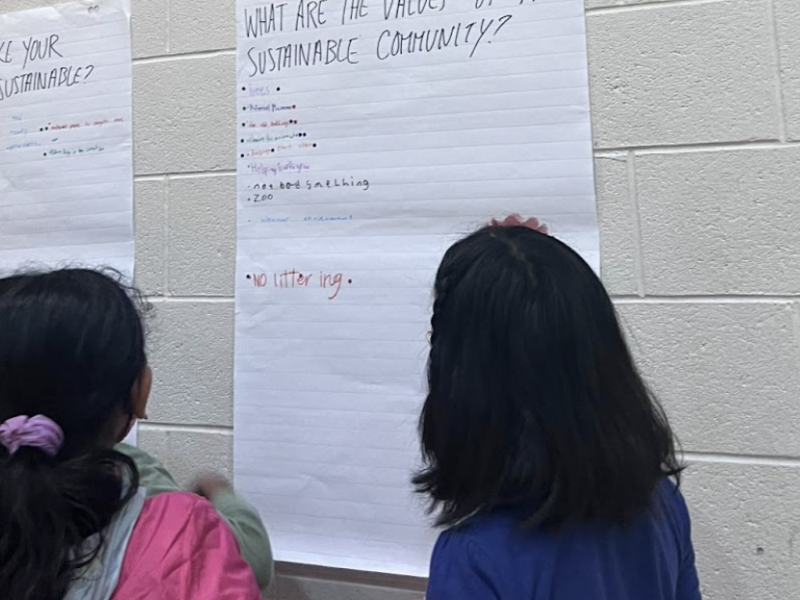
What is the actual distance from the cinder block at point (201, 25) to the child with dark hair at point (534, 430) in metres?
0.74

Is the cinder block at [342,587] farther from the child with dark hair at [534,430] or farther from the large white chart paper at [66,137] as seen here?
the large white chart paper at [66,137]

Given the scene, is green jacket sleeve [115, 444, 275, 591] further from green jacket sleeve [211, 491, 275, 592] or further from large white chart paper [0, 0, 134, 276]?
large white chart paper [0, 0, 134, 276]

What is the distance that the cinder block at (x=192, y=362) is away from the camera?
3.97 ft

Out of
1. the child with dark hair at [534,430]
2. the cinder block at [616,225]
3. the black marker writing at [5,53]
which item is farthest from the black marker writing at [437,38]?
the black marker writing at [5,53]

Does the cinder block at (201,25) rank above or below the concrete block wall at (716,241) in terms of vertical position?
above

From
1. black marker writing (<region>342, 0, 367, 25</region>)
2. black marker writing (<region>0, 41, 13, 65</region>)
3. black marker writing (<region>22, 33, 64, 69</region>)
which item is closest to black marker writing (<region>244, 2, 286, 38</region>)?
black marker writing (<region>342, 0, 367, 25</region>)

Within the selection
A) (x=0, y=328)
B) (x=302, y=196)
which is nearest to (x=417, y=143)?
(x=302, y=196)

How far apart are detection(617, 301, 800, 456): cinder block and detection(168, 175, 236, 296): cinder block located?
624mm

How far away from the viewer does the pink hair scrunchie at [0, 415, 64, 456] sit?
728 millimetres

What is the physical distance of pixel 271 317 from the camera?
1.17 m

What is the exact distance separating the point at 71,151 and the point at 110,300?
0.63 m

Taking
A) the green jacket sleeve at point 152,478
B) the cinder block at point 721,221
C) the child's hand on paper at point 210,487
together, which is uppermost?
the cinder block at point 721,221

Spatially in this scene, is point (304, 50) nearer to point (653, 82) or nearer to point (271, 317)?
point (271, 317)

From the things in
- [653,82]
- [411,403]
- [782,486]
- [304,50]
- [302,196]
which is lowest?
[782,486]
